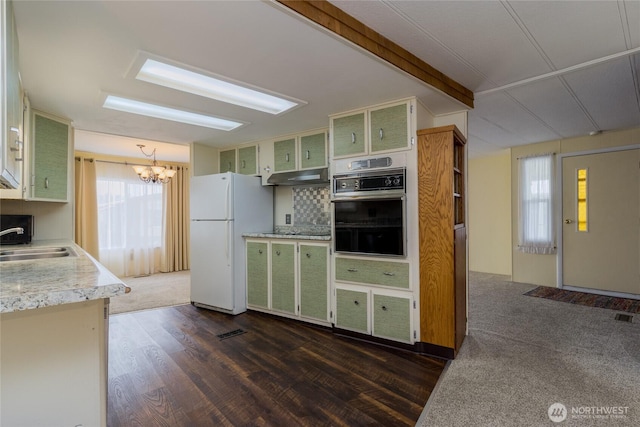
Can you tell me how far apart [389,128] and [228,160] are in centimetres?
268

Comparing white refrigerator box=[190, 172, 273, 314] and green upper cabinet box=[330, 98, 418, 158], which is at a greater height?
green upper cabinet box=[330, 98, 418, 158]

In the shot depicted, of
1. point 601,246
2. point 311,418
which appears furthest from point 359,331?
point 601,246

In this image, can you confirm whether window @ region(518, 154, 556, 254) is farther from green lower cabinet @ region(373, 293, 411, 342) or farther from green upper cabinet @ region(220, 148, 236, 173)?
green upper cabinet @ region(220, 148, 236, 173)

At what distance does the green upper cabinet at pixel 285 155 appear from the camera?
150 inches

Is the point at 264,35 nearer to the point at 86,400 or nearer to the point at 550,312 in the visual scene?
the point at 86,400

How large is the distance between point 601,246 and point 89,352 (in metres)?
6.08

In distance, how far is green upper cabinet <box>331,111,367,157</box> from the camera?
299 centimetres

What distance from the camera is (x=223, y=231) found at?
12.5 ft

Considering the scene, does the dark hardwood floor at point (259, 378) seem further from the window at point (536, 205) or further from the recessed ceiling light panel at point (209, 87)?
the window at point (536, 205)

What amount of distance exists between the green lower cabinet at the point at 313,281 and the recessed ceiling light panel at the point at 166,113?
1669 millimetres

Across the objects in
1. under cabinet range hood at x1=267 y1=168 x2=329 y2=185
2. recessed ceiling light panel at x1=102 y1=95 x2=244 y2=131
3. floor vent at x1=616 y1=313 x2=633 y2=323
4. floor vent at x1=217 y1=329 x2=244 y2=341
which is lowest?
floor vent at x1=217 y1=329 x2=244 y2=341

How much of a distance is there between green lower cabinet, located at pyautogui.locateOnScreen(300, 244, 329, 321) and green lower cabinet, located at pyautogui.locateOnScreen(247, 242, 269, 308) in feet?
1.84

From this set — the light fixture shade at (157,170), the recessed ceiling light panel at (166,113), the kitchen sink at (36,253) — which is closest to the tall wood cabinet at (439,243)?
the recessed ceiling light panel at (166,113)

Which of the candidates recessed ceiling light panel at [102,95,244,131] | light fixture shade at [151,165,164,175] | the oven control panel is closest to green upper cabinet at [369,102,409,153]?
the oven control panel
